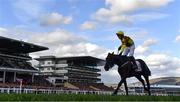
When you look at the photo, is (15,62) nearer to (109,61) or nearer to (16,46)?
(16,46)

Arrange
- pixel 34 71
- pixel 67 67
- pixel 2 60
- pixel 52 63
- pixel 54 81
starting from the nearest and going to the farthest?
pixel 2 60 < pixel 34 71 < pixel 54 81 < pixel 67 67 < pixel 52 63

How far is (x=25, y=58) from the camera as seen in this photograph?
256 ft

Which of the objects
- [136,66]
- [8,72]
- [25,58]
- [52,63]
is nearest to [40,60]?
[52,63]

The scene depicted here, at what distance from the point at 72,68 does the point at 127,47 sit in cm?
9095

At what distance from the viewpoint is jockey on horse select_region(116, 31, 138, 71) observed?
15797mm

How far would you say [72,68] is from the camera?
106m

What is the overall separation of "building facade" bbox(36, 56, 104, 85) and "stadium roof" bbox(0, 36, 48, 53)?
1663 centimetres

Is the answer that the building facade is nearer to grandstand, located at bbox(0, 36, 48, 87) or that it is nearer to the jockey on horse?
grandstand, located at bbox(0, 36, 48, 87)

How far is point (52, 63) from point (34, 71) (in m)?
39.5

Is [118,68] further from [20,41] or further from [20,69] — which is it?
[20,41]

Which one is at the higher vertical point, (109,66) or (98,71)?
(98,71)

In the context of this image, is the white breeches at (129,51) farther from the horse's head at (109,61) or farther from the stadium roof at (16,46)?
the stadium roof at (16,46)

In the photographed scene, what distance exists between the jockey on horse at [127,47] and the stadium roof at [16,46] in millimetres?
56217

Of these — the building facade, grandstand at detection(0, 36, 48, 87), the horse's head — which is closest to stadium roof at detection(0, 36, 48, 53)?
grandstand at detection(0, 36, 48, 87)
